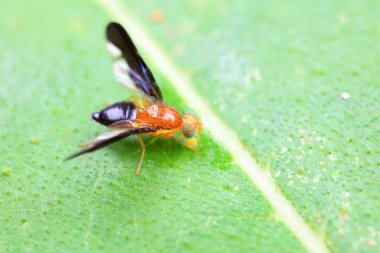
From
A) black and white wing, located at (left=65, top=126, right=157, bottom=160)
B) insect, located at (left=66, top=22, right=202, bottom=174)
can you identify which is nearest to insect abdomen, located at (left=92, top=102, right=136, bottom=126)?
insect, located at (left=66, top=22, right=202, bottom=174)

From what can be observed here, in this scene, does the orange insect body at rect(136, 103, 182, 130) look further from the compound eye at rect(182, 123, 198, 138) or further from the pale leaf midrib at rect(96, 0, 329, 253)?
the pale leaf midrib at rect(96, 0, 329, 253)

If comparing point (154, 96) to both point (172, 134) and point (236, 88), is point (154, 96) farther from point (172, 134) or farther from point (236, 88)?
point (236, 88)

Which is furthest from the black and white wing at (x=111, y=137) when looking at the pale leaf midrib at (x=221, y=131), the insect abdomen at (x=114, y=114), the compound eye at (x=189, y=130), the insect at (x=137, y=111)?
the pale leaf midrib at (x=221, y=131)

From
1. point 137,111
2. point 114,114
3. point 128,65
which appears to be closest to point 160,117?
point 137,111

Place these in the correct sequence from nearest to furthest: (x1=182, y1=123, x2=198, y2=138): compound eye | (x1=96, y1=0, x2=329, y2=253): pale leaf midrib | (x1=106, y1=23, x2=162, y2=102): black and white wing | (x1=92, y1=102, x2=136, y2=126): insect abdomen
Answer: (x1=96, y1=0, x2=329, y2=253): pale leaf midrib → (x1=182, y1=123, x2=198, y2=138): compound eye → (x1=92, y1=102, x2=136, y2=126): insect abdomen → (x1=106, y1=23, x2=162, y2=102): black and white wing

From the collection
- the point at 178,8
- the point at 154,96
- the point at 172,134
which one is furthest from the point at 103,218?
the point at 178,8

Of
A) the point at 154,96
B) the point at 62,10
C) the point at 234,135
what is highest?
the point at 62,10
